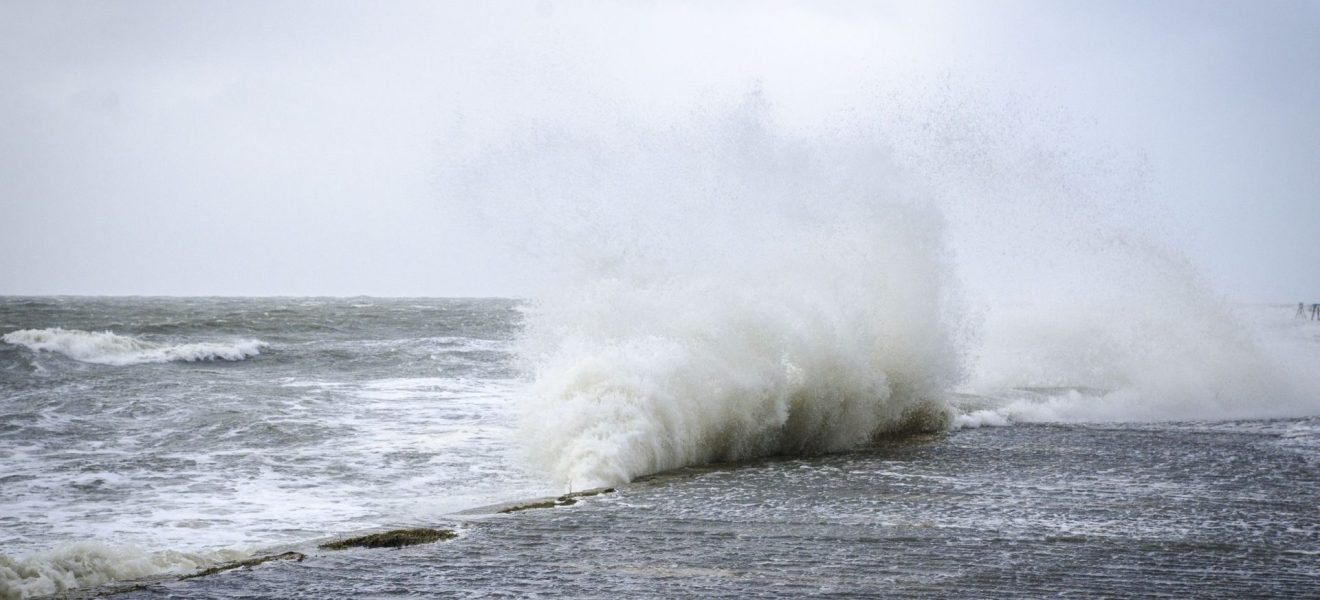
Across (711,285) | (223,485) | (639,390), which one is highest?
(711,285)

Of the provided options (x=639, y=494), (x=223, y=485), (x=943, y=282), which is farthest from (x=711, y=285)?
(x=223, y=485)

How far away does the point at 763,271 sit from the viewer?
1598cm

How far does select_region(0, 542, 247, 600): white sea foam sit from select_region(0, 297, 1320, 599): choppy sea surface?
0.05ft

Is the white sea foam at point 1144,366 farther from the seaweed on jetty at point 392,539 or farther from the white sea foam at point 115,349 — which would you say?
the white sea foam at point 115,349

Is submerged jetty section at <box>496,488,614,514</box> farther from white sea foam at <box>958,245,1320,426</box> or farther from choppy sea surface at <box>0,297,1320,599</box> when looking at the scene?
white sea foam at <box>958,245,1320,426</box>

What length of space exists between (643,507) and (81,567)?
4072 millimetres

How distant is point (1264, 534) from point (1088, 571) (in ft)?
6.94

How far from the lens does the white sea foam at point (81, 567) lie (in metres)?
6.49

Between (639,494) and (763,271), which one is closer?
(639,494)

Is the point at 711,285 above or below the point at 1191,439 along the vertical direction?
above

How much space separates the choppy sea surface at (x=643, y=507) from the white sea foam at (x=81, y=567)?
0.02 m

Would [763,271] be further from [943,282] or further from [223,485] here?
[223,485]

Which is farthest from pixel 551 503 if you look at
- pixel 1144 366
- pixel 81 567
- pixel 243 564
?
pixel 1144 366

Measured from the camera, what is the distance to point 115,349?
30781 millimetres
